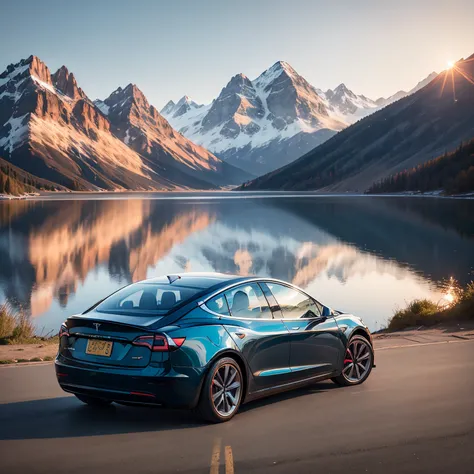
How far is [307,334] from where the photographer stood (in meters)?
9.91

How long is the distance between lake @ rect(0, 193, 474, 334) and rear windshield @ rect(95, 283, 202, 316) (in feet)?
46.8

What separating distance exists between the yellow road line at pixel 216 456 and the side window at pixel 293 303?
2.32 meters

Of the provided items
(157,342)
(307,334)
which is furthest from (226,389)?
(307,334)

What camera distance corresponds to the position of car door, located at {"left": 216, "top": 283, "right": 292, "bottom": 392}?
8.91 m

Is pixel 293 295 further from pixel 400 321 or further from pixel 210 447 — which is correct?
pixel 400 321

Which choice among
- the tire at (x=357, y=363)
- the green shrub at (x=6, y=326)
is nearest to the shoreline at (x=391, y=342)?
the green shrub at (x=6, y=326)

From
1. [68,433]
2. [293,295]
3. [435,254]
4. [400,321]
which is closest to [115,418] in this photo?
[68,433]

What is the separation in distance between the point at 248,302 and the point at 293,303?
34.7 inches

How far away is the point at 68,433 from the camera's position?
8.13 m

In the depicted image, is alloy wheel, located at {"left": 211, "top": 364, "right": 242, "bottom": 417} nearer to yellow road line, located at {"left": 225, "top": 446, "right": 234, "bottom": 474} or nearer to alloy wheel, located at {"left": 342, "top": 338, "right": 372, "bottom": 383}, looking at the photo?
yellow road line, located at {"left": 225, "top": 446, "right": 234, "bottom": 474}

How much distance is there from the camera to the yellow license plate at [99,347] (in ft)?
27.3

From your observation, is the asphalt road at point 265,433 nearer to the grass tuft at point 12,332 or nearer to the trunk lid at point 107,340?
the trunk lid at point 107,340

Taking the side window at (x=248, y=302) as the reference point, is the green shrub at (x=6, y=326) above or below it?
below

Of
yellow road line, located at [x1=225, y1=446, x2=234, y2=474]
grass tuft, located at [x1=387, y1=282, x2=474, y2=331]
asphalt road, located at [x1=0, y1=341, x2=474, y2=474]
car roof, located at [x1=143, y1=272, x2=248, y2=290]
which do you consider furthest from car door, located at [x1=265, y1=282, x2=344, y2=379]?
grass tuft, located at [x1=387, y1=282, x2=474, y2=331]
